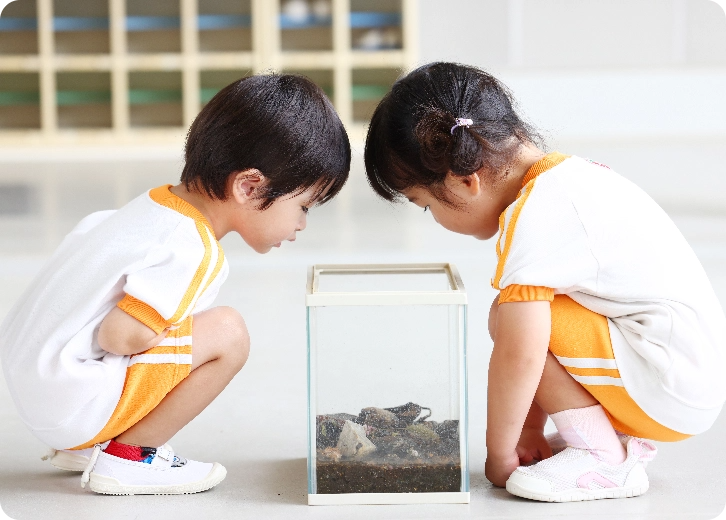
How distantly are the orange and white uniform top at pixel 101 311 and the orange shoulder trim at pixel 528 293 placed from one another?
299 mm

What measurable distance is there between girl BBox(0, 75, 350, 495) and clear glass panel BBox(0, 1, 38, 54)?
4.73 metres

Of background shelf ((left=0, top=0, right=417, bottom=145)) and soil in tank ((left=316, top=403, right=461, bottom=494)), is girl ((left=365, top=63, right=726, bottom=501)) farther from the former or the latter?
background shelf ((left=0, top=0, right=417, bottom=145))

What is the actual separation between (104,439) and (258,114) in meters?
0.38

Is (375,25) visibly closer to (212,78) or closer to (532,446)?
(212,78)

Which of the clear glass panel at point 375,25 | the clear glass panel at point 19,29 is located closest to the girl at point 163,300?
the clear glass panel at point 375,25

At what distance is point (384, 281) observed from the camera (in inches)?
40.4

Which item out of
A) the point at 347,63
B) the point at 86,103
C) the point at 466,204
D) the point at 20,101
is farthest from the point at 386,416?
the point at 20,101

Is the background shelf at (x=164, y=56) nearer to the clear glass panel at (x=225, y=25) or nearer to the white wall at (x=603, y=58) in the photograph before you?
the clear glass panel at (x=225, y=25)

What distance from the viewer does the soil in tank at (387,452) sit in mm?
966

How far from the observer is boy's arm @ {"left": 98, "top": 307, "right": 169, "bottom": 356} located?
0.94m

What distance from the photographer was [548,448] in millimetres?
1076

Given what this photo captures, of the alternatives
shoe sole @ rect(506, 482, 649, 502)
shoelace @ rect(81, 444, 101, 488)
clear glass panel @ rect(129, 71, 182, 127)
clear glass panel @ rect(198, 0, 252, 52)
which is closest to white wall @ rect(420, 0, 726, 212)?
clear glass panel @ rect(198, 0, 252, 52)

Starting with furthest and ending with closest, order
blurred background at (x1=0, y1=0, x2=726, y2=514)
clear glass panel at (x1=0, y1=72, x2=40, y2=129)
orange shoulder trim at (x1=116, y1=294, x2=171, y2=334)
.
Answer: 1. clear glass panel at (x1=0, y1=72, x2=40, y2=129)
2. blurred background at (x1=0, y1=0, x2=726, y2=514)
3. orange shoulder trim at (x1=116, y1=294, x2=171, y2=334)

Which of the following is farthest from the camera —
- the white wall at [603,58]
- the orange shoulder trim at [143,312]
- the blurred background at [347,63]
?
the white wall at [603,58]
